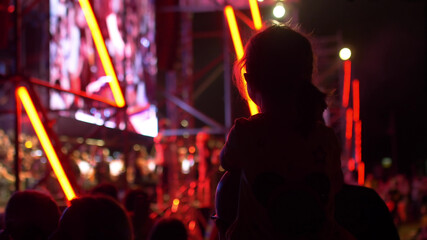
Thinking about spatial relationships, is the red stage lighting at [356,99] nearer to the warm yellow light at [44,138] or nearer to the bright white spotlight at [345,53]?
the bright white spotlight at [345,53]

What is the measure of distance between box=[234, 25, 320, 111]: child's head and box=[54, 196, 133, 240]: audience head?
60 cm

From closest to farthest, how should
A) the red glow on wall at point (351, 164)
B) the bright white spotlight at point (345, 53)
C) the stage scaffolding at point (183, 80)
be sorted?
the stage scaffolding at point (183, 80)
the bright white spotlight at point (345, 53)
the red glow on wall at point (351, 164)

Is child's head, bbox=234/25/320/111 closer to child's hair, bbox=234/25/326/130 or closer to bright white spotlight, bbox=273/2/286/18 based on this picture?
child's hair, bbox=234/25/326/130

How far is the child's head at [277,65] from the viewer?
1540 millimetres

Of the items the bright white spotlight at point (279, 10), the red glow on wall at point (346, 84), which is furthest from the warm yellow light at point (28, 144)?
the red glow on wall at point (346, 84)

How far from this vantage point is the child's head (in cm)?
154

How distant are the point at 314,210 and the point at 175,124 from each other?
377 inches

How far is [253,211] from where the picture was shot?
4.78ft

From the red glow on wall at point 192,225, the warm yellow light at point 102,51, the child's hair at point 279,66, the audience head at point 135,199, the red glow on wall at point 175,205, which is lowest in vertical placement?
the red glow on wall at point 192,225

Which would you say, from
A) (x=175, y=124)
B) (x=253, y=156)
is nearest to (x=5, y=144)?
(x=175, y=124)

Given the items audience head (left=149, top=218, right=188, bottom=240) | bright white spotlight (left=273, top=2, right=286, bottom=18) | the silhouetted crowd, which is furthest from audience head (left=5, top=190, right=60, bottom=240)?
bright white spotlight (left=273, top=2, right=286, bottom=18)

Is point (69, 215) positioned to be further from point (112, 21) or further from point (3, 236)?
point (112, 21)

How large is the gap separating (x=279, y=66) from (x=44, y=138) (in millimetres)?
2063

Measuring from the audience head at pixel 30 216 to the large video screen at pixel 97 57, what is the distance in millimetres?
3904
